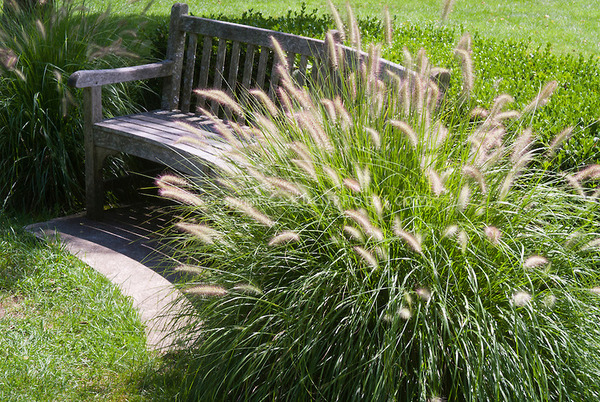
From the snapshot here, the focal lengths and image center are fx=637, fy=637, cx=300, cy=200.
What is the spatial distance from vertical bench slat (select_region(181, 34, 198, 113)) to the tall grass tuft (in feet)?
1.56

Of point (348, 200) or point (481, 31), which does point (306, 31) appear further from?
point (481, 31)

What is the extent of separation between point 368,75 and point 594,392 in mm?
1358

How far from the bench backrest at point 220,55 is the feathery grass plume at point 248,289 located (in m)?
2.16

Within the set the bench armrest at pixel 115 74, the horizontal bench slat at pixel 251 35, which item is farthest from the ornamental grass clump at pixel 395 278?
the bench armrest at pixel 115 74

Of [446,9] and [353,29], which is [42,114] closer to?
[353,29]

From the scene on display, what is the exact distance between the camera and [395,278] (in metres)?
1.93

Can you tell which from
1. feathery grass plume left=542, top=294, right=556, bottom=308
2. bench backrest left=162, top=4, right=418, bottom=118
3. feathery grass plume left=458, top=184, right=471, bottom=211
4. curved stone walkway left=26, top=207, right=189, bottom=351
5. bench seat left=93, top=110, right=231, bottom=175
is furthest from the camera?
bench backrest left=162, top=4, right=418, bottom=118

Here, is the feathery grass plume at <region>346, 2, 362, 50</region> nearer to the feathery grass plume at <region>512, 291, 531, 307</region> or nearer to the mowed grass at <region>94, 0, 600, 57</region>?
the feathery grass plume at <region>512, 291, 531, 307</region>

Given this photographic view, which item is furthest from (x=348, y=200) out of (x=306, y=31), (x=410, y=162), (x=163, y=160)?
(x=306, y=31)

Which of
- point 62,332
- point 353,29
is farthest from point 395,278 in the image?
point 62,332

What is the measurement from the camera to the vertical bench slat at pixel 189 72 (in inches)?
189

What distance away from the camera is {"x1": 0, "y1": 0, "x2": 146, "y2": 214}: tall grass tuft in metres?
4.44

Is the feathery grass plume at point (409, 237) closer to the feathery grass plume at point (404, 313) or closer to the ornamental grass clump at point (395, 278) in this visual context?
the ornamental grass clump at point (395, 278)

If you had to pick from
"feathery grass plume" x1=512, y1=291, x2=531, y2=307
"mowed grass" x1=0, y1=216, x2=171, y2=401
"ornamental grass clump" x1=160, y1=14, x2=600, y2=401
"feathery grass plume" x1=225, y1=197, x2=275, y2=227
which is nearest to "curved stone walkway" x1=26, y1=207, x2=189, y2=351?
"mowed grass" x1=0, y1=216, x2=171, y2=401
